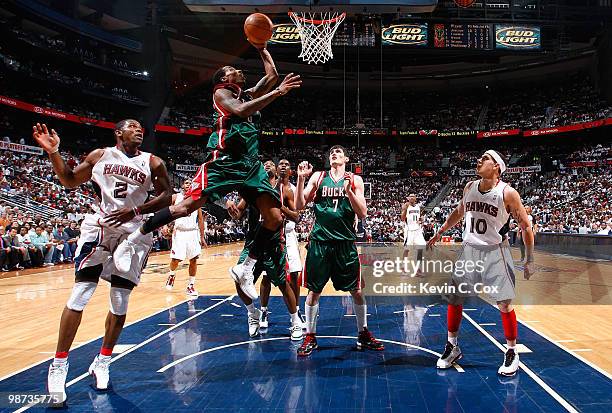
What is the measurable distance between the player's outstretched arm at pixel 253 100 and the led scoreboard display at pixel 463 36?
2735 cm

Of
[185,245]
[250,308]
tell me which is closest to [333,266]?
[250,308]

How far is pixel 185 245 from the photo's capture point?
30.1 feet

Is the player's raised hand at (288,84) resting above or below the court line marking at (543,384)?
above

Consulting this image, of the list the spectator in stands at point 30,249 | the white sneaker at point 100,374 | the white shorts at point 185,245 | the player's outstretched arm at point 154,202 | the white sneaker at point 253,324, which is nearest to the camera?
the player's outstretched arm at point 154,202

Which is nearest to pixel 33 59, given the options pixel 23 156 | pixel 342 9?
pixel 23 156

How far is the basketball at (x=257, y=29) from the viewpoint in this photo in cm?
424

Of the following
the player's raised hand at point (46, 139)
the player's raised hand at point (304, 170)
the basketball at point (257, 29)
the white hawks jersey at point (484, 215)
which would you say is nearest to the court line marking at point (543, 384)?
the white hawks jersey at point (484, 215)

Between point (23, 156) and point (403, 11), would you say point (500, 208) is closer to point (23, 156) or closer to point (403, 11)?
point (403, 11)

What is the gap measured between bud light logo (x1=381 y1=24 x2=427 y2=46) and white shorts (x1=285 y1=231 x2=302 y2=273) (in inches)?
957

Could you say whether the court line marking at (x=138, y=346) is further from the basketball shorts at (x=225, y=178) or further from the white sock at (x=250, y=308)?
the basketball shorts at (x=225, y=178)

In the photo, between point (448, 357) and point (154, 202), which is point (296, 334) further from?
point (154, 202)

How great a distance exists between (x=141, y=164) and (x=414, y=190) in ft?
114

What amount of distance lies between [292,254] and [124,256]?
10.1ft

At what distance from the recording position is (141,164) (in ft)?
13.4
